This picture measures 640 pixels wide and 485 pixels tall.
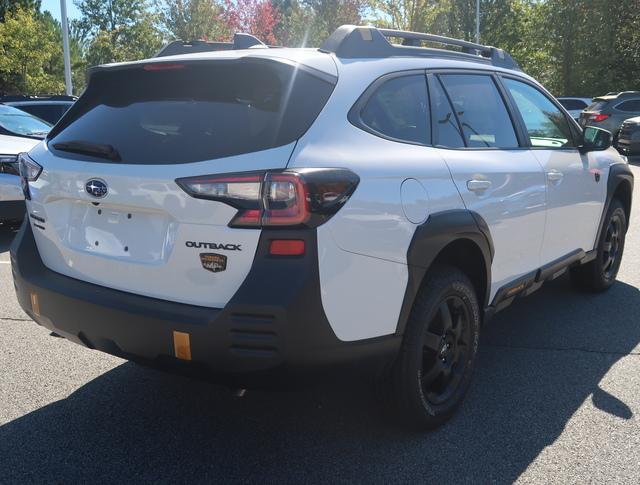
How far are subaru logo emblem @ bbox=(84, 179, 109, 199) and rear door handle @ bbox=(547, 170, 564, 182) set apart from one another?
8.54 feet

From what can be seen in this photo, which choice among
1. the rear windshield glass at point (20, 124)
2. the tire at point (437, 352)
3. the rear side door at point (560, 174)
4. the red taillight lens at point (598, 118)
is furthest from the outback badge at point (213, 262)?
the red taillight lens at point (598, 118)

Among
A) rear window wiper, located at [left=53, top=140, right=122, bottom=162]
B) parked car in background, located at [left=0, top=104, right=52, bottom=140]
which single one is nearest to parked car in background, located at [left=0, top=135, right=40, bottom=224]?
parked car in background, located at [left=0, top=104, right=52, bottom=140]

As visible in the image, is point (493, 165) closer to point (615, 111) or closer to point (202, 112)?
point (202, 112)

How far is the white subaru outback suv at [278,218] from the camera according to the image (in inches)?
93.0

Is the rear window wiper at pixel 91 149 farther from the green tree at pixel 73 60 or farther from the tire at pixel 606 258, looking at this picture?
the green tree at pixel 73 60

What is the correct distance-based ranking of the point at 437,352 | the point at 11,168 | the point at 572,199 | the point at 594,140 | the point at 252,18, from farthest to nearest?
the point at 252,18 → the point at 11,168 → the point at 594,140 → the point at 572,199 → the point at 437,352

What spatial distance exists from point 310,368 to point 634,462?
1532 mm

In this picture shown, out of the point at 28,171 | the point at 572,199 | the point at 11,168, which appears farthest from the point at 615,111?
the point at 28,171

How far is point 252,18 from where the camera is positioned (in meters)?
38.1

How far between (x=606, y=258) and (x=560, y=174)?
164cm

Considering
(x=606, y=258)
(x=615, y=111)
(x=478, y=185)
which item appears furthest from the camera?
(x=615, y=111)

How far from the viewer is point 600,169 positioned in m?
4.80

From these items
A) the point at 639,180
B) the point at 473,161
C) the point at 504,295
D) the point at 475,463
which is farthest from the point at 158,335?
the point at 639,180

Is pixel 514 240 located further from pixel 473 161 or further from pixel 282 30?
pixel 282 30
